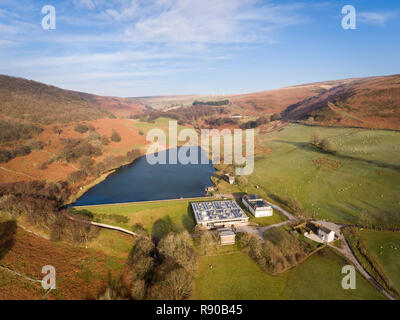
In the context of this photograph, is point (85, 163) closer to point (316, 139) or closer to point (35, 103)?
point (35, 103)

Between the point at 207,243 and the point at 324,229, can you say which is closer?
the point at 207,243

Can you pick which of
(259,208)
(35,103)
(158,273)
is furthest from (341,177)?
(35,103)

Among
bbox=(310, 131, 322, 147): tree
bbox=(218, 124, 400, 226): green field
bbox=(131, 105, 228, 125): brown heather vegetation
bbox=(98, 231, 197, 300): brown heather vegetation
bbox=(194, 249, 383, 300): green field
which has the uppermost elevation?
bbox=(131, 105, 228, 125): brown heather vegetation

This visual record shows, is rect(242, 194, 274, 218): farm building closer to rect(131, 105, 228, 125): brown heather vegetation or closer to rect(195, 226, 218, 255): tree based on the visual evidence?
rect(195, 226, 218, 255): tree

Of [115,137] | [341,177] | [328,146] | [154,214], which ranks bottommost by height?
[154,214]

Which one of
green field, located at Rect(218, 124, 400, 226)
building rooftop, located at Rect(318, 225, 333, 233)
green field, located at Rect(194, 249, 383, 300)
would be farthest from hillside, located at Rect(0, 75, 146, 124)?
building rooftop, located at Rect(318, 225, 333, 233)

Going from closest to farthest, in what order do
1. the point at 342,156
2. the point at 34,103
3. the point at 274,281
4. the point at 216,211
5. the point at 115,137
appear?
the point at 274,281 → the point at 216,211 → the point at 342,156 → the point at 115,137 → the point at 34,103
